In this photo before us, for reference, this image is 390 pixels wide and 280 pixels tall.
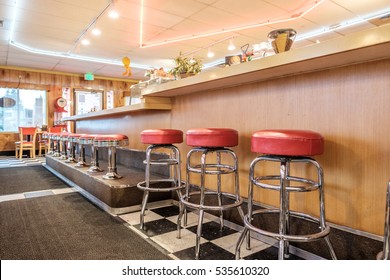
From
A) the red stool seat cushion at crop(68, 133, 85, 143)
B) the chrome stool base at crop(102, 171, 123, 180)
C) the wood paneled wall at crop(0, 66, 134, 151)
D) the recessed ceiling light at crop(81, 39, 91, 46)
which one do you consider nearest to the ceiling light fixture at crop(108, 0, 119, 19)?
the recessed ceiling light at crop(81, 39, 91, 46)

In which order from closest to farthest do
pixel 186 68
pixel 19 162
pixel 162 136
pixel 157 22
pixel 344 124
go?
pixel 344 124 < pixel 162 136 < pixel 186 68 < pixel 157 22 < pixel 19 162

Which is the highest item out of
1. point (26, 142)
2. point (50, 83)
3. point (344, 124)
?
point (50, 83)

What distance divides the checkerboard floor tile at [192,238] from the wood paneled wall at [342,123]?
32 centimetres

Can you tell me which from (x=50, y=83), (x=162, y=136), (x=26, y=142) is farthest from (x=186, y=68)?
(x=50, y=83)

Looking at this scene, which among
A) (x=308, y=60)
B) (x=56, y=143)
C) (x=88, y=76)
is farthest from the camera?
(x=88, y=76)

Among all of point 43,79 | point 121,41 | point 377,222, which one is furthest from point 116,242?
point 43,79

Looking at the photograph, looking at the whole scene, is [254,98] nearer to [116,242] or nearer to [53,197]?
[116,242]

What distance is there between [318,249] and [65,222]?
180cm

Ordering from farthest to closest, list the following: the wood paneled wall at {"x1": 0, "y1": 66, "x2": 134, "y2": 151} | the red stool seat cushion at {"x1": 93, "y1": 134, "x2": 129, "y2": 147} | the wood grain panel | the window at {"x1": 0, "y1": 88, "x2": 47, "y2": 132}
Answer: the window at {"x1": 0, "y1": 88, "x2": 47, "y2": 132} → the wood paneled wall at {"x1": 0, "y1": 66, "x2": 134, "y2": 151} → the red stool seat cushion at {"x1": 93, "y1": 134, "x2": 129, "y2": 147} → the wood grain panel

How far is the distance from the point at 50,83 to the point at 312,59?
947 centimetres

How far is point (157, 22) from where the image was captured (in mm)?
4930

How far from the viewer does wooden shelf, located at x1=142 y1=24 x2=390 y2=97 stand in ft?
3.44

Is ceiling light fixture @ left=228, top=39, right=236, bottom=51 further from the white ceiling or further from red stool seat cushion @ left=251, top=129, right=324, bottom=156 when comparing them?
red stool seat cushion @ left=251, top=129, right=324, bottom=156

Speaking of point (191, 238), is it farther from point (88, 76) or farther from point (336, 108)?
point (88, 76)
